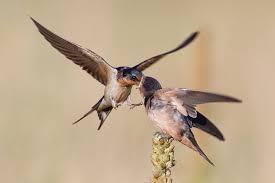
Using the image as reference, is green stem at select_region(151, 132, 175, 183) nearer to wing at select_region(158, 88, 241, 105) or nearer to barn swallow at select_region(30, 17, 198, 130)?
wing at select_region(158, 88, 241, 105)

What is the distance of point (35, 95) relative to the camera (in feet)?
28.8

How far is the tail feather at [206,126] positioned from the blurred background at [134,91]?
0.15 ft

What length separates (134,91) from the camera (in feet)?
33.1

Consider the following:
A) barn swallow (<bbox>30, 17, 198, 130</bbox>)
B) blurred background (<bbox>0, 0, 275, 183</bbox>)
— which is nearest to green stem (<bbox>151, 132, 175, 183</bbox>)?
blurred background (<bbox>0, 0, 275, 183</bbox>)

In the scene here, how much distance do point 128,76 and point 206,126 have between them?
3.99ft

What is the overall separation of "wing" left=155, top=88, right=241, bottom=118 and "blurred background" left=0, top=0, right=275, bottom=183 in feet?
0.40

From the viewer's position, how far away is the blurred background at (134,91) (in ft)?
20.2

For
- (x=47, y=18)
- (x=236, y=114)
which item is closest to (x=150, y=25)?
(x=47, y=18)

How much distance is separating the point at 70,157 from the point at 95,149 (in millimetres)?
720

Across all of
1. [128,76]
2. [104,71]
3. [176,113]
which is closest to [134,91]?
[104,71]

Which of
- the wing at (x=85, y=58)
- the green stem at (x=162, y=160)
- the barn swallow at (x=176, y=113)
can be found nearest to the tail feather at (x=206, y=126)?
the barn swallow at (x=176, y=113)

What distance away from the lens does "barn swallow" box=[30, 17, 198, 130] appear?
6.03 m

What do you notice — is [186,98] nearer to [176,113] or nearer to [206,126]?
[206,126]

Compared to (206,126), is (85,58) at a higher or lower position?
higher
